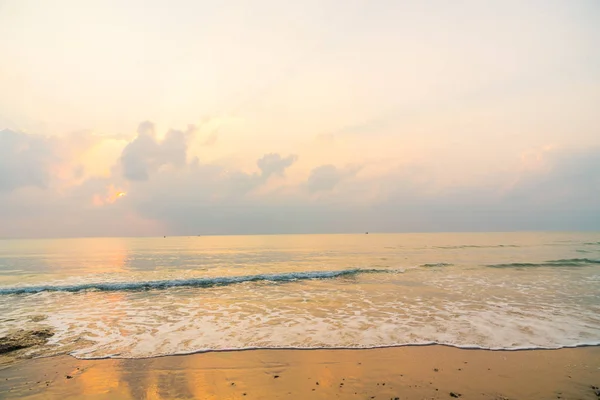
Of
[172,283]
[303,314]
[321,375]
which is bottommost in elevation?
[172,283]

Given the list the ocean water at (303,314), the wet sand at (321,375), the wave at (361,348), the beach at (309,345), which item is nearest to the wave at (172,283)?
the ocean water at (303,314)

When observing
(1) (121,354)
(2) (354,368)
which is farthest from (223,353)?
(2) (354,368)

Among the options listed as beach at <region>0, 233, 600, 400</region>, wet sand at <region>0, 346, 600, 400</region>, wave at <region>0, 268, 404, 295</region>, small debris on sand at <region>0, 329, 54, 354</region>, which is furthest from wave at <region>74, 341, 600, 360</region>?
wave at <region>0, 268, 404, 295</region>

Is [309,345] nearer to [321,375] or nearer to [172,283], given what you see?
[321,375]

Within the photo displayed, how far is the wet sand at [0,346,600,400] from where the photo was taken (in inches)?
311

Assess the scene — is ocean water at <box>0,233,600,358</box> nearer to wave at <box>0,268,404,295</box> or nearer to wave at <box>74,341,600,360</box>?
wave at <box>74,341,600,360</box>

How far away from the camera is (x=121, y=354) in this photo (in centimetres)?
1105

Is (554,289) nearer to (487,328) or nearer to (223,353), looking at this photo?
(487,328)

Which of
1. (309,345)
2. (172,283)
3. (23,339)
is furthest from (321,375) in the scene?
(172,283)

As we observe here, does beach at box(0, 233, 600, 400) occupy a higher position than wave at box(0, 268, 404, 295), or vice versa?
beach at box(0, 233, 600, 400)

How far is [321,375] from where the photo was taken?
896 centimetres

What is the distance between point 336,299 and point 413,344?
942 centimetres

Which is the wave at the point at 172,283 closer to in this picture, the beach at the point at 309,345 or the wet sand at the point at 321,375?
the beach at the point at 309,345

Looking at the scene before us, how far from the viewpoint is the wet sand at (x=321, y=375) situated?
7891 mm
